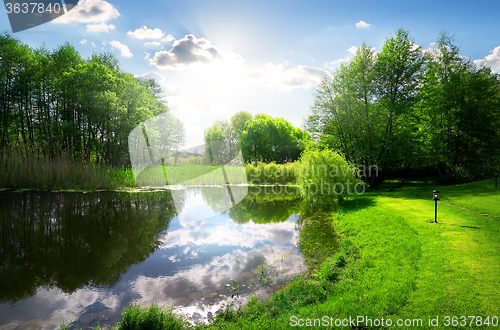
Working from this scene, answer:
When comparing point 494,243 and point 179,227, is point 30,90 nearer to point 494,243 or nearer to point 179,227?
point 179,227

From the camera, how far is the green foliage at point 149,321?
9.99 ft

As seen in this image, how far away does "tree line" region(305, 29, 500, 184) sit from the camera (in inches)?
740

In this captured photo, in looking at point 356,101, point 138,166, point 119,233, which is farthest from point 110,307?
point 356,101

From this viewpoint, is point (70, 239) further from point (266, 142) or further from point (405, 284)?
point (266, 142)

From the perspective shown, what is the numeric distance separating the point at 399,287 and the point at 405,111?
19.0 m

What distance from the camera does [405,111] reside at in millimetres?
18812

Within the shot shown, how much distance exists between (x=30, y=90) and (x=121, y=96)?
20.4 feet

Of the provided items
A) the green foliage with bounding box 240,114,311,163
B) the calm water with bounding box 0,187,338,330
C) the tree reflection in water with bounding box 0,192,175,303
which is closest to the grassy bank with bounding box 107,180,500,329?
the calm water with bounding box 0,187,338,330

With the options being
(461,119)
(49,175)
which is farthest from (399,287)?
(461,119)

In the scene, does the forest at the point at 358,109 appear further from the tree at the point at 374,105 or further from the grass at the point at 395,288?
the grass at the point at 395,288

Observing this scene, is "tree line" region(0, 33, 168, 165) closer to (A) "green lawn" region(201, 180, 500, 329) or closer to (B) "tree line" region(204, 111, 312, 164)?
(A) "green lawn" region(201, 180, 500, 329)

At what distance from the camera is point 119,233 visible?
7.14 metres

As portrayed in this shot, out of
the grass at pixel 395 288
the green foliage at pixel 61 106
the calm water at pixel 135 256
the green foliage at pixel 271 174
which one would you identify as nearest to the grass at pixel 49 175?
the calm water at pixel 135 256

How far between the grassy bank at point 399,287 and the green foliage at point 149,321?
0.15m
